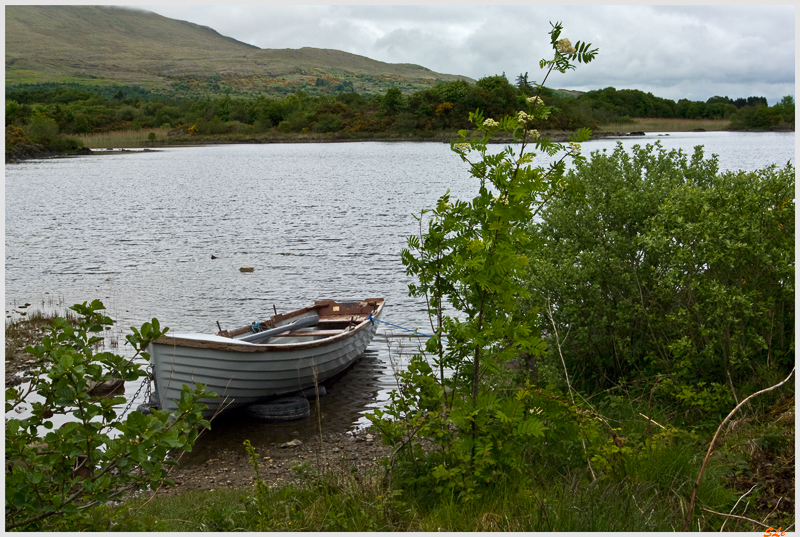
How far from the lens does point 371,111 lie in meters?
134

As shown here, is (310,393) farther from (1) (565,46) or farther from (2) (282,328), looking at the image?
(1) (565,46)

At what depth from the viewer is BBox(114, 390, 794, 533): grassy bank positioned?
4559 mm

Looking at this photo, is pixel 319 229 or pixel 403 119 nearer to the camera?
pixel 319 229

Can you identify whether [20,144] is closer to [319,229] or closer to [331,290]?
[319,229]

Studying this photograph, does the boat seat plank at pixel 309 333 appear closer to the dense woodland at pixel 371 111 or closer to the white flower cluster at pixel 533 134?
the white flower cluster at pixel 533 134

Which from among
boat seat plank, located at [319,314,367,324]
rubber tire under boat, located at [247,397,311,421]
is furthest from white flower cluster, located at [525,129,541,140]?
boat seat plank, located at [319,314,367,324]

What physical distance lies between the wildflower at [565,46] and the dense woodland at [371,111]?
105 meters

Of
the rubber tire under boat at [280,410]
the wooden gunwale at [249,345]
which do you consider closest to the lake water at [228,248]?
the rubber tire under boat at [280,410]

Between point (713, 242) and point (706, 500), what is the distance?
3062 mm

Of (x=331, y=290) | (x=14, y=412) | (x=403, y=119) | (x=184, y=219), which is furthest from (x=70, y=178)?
(x=403, y=119)

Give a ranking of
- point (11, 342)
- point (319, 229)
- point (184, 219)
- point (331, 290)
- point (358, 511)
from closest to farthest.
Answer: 1. point (358, 511)
2. point (11, 342)
3. point (331, 290)
4. point (319, 229)
5. point (184, 219)

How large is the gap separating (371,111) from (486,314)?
133007 millimetres

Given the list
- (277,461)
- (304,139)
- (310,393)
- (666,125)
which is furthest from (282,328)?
(666,125)

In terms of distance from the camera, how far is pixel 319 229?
33.5 meters
